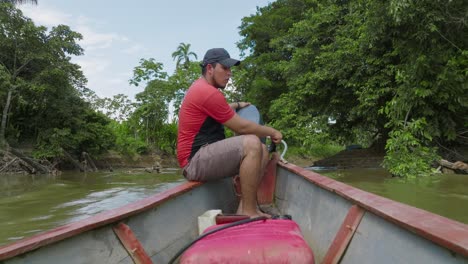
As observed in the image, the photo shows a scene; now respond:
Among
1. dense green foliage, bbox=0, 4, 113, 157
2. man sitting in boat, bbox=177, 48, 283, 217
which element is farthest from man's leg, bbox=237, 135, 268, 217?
dense green foliage, bbox=0, 4, 113, 157

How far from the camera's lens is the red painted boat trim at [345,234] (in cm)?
189

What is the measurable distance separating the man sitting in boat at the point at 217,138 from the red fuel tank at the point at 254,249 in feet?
3.20

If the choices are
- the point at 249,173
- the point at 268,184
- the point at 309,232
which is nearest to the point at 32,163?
the point at 268,184

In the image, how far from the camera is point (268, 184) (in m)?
4.06

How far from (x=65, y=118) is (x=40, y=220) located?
1604 centimetres

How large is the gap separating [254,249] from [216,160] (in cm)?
123

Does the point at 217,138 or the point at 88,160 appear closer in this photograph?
the point at 217,138

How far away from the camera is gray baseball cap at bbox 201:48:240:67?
317 centimetres

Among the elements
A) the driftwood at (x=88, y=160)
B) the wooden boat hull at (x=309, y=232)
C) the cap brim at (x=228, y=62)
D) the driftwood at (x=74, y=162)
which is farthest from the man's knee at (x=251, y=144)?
the driftwood at (x=88, y=160)

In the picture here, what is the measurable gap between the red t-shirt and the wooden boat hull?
37 centimetres

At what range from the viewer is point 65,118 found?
19719 millimetres

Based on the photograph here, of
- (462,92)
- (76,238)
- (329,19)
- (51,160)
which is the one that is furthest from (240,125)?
(51,160)

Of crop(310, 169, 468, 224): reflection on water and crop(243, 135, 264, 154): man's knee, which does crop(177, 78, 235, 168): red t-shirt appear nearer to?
crop(243, 135, 264, 154): man's knee

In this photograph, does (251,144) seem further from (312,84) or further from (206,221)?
(312,84)
